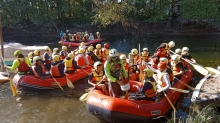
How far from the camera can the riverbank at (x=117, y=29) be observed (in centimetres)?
2339

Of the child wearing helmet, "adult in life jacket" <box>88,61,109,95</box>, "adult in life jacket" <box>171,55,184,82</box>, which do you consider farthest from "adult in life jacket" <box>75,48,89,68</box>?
the child wearing helmet

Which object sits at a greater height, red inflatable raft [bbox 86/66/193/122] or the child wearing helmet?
the child wearing helmet

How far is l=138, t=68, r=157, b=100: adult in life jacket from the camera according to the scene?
235 inches

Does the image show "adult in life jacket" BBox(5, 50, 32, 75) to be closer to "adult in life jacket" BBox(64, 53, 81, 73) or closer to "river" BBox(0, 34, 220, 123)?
"river" BBox(0, 34, 220, 123)

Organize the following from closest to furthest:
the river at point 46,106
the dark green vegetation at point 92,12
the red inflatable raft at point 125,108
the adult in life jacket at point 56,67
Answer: the red inflatable raft at point 125,108, the river at point 46,106, the adult in life jacket at point 56,67, the dark green vegetation at point 92,12

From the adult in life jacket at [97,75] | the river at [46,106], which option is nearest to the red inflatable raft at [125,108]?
the river at [46,106]

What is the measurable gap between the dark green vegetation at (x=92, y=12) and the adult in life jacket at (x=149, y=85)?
16.8 m

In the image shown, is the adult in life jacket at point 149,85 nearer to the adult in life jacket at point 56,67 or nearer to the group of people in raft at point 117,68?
the group of people in raft at point 117,68

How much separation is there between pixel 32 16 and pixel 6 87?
19.0 meters

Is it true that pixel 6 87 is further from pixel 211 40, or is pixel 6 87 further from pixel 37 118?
pixel 211 40

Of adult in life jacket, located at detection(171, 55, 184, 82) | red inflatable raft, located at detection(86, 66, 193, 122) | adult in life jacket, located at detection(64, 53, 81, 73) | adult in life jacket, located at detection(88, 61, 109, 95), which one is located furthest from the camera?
adult in life jacket, located at detection(64, 53, 81, 73)

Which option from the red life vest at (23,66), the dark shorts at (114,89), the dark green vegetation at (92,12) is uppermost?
the dark green vegetation at (92,12)

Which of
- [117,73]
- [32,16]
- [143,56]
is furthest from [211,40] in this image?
[32,16]

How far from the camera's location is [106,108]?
5902 millimetres
